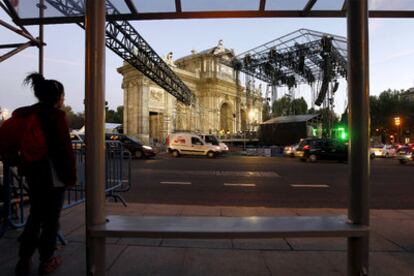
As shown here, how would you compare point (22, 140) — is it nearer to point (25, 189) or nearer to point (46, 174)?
point (46, 174)

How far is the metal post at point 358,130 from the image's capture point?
9.00 feet

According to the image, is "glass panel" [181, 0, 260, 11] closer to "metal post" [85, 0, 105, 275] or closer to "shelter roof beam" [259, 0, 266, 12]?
"shelter roof beam" [259, 0, 266, 12]

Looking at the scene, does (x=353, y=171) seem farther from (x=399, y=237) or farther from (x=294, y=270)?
(x=399, y=237)

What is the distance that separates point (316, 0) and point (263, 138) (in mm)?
34818

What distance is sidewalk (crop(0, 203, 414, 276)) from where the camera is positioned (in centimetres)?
346

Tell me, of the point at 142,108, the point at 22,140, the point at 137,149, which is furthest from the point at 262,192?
the point at 142,108

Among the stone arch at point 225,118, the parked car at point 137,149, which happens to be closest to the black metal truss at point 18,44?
the parked car at point 137,149

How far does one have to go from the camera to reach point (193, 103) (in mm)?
46438

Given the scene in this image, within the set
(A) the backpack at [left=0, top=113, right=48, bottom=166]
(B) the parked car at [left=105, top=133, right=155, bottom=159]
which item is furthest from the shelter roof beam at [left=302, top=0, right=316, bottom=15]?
(B) the parked car at [left=105, top=133, right=155, bottom=159]

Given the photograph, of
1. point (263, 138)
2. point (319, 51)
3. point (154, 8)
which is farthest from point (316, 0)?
point (263, 138)

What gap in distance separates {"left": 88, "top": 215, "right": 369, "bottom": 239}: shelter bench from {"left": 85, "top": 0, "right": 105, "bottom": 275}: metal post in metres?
0.12

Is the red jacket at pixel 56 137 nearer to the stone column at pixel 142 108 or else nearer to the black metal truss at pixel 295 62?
the black metal truss at pixel 295 62

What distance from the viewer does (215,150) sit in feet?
92.4

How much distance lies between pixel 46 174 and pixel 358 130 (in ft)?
8.66
